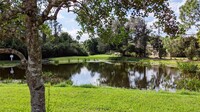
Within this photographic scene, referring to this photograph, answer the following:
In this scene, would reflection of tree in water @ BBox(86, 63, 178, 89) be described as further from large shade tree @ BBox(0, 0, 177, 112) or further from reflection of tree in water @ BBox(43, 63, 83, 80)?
large shade tree @ BBox(0, 0, 177, 112)

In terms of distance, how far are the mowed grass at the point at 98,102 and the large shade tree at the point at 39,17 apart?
8.28 ft

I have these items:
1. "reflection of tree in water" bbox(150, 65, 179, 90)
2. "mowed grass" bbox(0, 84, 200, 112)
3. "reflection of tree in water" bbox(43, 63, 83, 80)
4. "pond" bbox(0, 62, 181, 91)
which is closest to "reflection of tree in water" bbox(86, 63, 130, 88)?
"pond" bbox(0, 62, 181, 91)

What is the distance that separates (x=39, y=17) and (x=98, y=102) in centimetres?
456

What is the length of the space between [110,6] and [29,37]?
1399 mm

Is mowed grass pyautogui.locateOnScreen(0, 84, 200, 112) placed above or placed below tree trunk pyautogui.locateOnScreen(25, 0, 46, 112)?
below

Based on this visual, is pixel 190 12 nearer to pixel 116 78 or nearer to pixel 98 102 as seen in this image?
pixel 116 78

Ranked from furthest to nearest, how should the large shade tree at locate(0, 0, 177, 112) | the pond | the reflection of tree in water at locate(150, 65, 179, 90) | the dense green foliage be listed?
the dense green foliage
the pond
the reflection of tree in water at locate(150, 65, 179, 90)
the large shade tree at locate(0, 0, 177, 112)

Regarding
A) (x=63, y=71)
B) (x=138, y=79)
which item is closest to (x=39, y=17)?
(x=138, y=79)

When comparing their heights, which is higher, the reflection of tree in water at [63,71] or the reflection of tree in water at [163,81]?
the reflection of tree in water at [63,71]

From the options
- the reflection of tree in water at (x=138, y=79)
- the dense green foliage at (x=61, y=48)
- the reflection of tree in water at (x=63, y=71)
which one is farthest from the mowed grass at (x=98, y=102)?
the dense green foliage at (x=61, y=48)

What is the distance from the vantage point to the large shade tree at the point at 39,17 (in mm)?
4156

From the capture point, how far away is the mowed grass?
761 centimetres

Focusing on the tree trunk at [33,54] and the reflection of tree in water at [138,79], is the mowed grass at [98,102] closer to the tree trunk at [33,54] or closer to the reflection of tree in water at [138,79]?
the tree trunk at [33,54]

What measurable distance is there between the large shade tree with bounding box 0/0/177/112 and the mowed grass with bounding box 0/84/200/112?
252 centimetres
